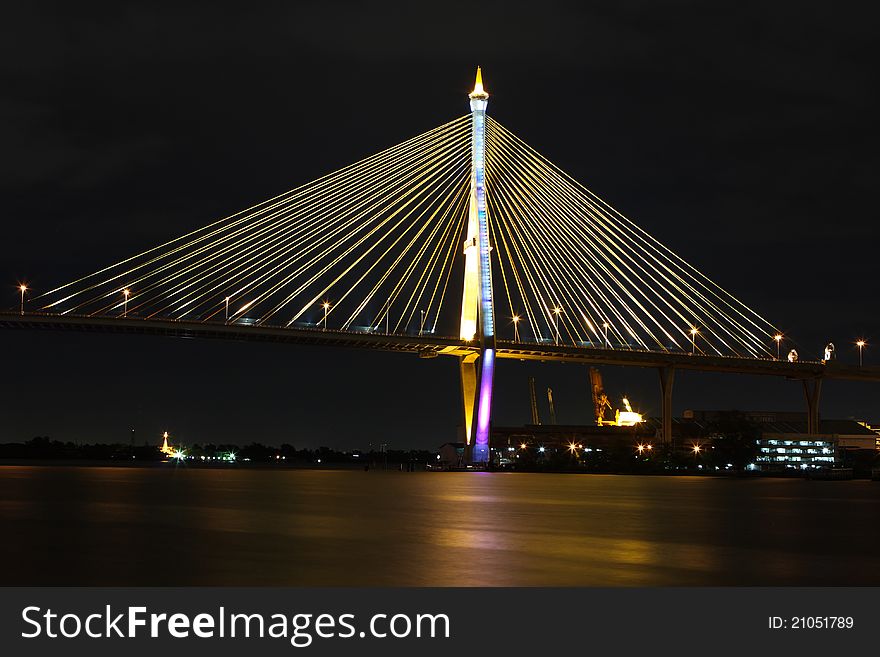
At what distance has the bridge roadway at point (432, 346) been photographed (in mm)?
48812

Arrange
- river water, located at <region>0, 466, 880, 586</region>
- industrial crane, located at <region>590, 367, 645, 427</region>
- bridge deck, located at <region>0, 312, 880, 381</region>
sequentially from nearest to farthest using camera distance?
river water, located at <region>0, 466, 880, 586</region> < bridge deck, located at <region>0, 312, 880, 381</region> < industrial crane, located at <region>590, 367, 645, 427</region>

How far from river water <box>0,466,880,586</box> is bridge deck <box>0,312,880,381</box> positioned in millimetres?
18059

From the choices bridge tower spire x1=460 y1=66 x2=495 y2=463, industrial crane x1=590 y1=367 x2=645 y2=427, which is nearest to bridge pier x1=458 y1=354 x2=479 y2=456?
bridge tower spire x1=460 y1=66 x2=495 y2=463

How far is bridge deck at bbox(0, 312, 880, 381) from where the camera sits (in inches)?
1919

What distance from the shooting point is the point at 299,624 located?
1049 cm

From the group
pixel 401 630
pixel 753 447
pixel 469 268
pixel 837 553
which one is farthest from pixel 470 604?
pixel 753 447

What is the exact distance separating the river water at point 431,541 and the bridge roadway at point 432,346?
18.1 metres

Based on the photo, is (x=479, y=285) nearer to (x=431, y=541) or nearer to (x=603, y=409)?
(x=431, y=541)

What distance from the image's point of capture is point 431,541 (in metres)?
18.4

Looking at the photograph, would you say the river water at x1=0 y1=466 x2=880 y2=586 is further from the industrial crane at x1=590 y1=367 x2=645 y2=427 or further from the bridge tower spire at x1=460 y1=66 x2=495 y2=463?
the industrial crane at x1=590 y1=367 x2=645 y2=427

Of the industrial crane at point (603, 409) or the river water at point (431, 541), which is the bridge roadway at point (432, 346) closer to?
the river water at point (431, 541)

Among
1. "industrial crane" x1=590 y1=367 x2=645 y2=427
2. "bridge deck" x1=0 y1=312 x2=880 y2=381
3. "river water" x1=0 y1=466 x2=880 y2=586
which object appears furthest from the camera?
"industrial crane" x1=590 y1=367 x2=645 y2=427

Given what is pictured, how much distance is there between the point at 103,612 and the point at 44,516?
1299cm

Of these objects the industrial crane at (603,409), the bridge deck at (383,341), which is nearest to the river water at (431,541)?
the bridge deck at (383,341)
